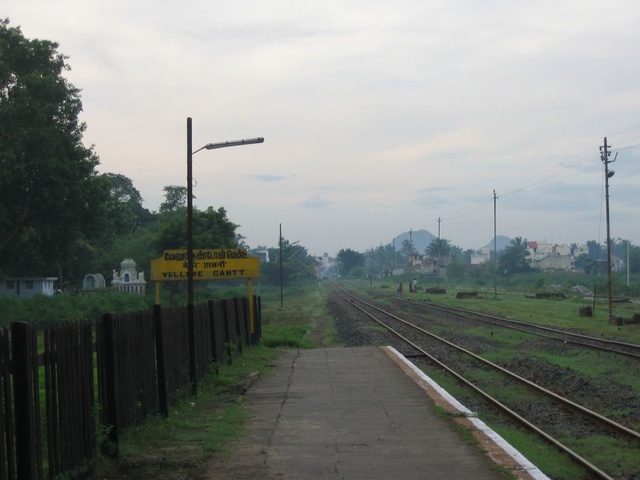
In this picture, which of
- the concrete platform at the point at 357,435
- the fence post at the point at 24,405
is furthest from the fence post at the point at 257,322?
the fence post at the point at 24,405

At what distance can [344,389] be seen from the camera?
15.1 m

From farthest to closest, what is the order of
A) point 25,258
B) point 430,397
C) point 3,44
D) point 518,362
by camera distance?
point 25,258
point 3,44
point 518,362
point 430,397

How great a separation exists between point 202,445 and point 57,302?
96.9 ft

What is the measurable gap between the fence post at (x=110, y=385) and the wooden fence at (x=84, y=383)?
0.4 inches

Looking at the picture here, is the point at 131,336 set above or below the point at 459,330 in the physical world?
above

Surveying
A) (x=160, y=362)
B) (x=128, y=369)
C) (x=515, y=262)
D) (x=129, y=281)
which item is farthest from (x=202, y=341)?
(x=515, y=262)

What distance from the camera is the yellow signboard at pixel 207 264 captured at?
1066 inches

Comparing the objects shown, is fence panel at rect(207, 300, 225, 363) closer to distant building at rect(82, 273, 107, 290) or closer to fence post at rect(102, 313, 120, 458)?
fence post at rect(102, 313, 120, 458)

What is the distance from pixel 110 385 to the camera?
885 centimetres

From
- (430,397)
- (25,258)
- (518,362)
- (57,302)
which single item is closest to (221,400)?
(430,397)

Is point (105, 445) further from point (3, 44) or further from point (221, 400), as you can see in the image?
point (3, 44)

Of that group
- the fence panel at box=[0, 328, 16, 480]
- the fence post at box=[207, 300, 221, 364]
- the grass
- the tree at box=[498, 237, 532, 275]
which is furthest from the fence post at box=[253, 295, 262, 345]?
the tree at box=[498, 237, 532, 275]

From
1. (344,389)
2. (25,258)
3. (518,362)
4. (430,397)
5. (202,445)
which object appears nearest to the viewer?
(202,445)

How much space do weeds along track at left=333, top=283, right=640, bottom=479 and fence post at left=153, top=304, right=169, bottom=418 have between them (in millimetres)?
5299
